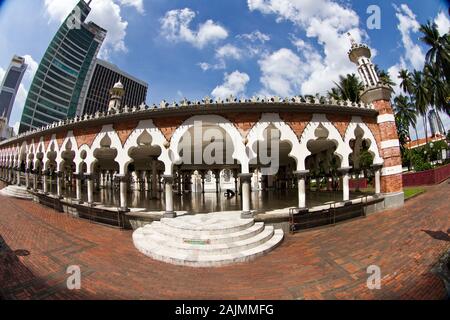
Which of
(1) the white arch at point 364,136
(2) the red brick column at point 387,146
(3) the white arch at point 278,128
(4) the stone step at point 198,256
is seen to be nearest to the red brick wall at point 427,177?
(2) the red brick column at point 387,146

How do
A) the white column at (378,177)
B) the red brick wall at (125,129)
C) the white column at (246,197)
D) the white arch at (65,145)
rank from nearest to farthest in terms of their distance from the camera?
1. the white column at (246,197)
2. the red brick wall at (125,129)
3. the white column at (378,177)
4. the white arch at (65,145)

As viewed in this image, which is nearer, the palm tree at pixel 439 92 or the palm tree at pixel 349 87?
the palm tree at pixel 439 92

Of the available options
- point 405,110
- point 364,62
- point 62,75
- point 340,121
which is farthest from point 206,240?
point 62,75

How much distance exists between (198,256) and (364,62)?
588 inches

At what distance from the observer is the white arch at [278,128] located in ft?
31.5

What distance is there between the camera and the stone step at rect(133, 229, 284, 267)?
6071mm

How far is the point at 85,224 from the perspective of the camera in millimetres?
10625

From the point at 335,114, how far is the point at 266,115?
402 cm

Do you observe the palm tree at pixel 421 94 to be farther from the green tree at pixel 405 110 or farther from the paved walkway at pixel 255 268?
the paved walkway at pixel 255 268

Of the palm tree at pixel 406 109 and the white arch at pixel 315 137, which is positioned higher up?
the palm tree at pixel 406 109

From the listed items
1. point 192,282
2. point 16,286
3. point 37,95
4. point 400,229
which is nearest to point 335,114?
point 400,229

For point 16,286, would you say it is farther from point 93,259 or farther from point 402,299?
point 402,299

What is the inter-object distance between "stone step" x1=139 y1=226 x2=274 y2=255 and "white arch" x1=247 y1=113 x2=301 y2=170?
369cm

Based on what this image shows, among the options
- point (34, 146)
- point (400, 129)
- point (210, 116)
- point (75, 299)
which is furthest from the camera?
point (400, 129)
